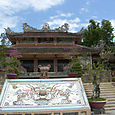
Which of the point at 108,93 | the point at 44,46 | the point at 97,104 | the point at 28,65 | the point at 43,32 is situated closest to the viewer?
the point at 97,104

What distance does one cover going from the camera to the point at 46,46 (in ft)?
61.7

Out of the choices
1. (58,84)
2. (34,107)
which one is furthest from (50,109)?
(58,84)

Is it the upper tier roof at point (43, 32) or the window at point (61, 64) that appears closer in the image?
the window at point (61, 64)

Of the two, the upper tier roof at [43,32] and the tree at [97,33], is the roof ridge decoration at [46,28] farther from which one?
the tree at [97,33]

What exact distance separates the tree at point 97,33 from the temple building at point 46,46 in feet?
24.7

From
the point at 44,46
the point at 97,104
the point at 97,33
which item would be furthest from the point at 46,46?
the point at 97,104

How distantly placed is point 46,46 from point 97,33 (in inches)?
457

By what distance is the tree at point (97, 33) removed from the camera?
26.2 meters

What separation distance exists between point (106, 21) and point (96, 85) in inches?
924

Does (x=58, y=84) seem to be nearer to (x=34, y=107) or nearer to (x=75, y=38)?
(x=34, y=107)

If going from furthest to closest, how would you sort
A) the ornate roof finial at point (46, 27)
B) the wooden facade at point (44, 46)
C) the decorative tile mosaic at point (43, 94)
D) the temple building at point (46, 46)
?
the ornate roof finial at point (46, 27)
the wooden facade at point (44, 46)
the temple building at point (46, 46)
the decorative tile mosaic at point (43, 94)

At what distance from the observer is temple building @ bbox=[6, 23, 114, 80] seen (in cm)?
1742

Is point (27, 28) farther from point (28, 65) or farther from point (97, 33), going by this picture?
point (97, 33)

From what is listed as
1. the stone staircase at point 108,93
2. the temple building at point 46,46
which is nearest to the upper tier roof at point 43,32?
the temple building at point 46,46
